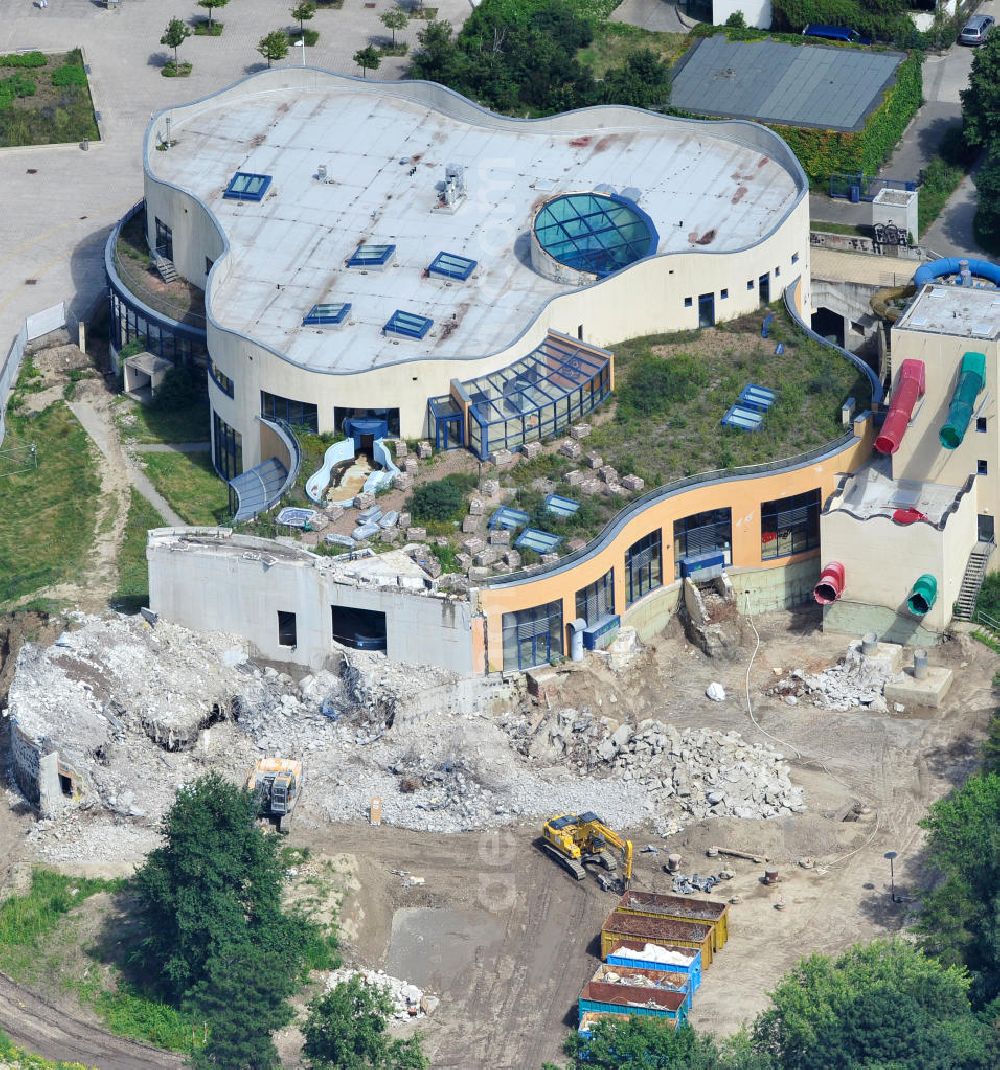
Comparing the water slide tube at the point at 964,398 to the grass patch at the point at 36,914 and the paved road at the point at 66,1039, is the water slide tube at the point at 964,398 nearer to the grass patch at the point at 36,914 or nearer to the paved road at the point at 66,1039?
the grass patch at the point at 36,914

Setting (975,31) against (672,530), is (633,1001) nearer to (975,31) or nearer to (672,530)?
(672,530)

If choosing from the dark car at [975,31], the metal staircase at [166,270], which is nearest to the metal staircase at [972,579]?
the dark car at [975,31]

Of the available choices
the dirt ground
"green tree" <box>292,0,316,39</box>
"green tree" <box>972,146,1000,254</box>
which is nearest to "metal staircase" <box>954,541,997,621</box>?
the dirt ground

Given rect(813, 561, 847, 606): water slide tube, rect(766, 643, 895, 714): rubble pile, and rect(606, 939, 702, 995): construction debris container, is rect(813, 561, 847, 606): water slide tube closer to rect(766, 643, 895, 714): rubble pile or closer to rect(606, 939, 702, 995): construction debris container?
rect(766, 643, 895, 714): rubble pile

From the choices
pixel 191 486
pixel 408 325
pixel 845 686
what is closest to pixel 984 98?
pixel 408 325

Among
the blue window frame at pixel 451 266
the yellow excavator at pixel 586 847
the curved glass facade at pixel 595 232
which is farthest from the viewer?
the blue window frame at pixel 451 266

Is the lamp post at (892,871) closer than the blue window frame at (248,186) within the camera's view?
Yes
